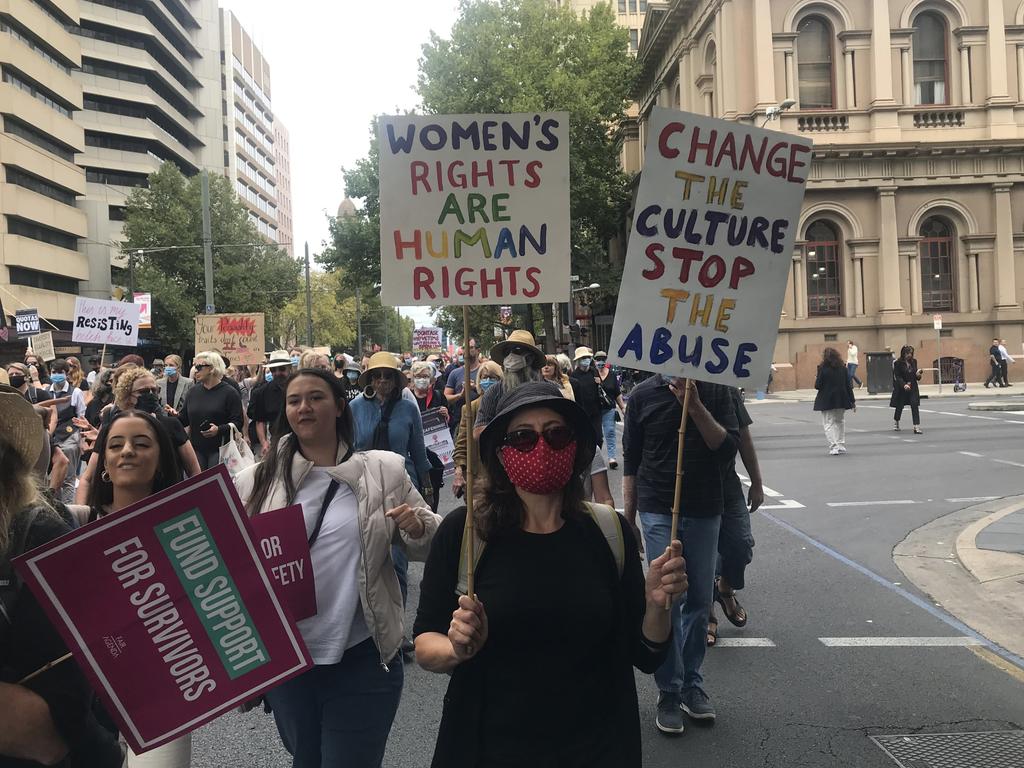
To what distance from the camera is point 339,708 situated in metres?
3.10

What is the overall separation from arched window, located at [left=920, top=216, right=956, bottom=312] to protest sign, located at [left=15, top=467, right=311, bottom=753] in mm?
37318

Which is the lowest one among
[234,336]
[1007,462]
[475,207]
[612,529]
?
[1007,462]

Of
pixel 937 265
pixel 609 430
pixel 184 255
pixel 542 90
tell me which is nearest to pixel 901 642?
pixel 609 430

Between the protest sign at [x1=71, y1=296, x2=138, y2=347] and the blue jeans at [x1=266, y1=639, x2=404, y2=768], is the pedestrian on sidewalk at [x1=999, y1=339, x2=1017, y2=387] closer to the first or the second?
the protest sign at [x1=71, y1=296, x2=138, y2=347]

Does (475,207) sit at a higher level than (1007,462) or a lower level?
higher

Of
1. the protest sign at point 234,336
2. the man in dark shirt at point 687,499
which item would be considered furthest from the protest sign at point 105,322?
the man in dark shirt at point 687,499

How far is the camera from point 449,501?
1193 centimetres

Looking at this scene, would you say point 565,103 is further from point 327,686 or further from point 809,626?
point 327,686

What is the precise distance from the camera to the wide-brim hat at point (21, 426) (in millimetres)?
2248

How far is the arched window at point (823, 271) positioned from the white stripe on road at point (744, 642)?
31.6m

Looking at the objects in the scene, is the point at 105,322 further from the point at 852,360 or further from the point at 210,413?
the point at 852,360

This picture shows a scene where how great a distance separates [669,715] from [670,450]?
1317 millimetres

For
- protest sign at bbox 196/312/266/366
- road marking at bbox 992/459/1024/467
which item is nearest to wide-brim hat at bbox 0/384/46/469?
road marking at bbox 992/459/1024/467

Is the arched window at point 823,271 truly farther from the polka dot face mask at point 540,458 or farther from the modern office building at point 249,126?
the modern office building at point 249,126
